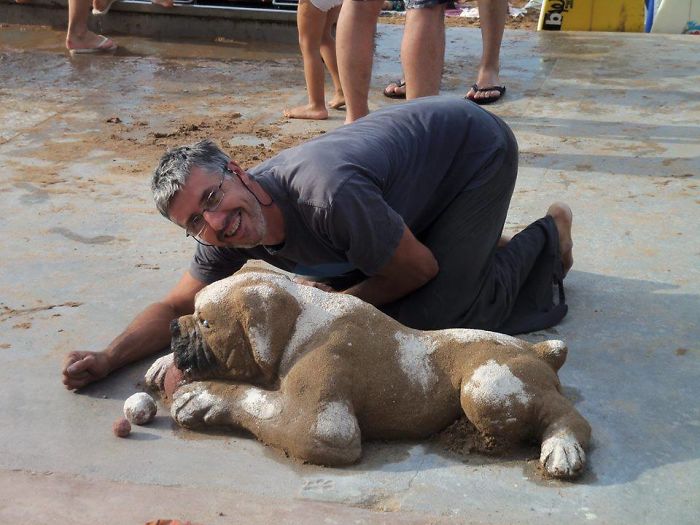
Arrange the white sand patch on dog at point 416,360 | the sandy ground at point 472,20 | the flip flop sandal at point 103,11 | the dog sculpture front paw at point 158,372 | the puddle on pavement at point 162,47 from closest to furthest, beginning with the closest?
the white sand patch on dog at point 416,360 → the dog sculpture front paw at point 158,372 → the puddle on pavement at point 162,47 → the flip flop sandal at point 103,11 → the sandy ground at point 472,20

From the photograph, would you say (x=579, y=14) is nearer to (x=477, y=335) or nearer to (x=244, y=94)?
(x=244, y=94)

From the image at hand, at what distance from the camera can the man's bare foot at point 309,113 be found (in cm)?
568

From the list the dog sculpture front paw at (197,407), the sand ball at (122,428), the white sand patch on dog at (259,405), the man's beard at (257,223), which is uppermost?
the man's beard at (257,223)

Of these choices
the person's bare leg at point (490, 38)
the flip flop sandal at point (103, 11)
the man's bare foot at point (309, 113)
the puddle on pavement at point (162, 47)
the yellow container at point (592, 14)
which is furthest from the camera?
the yellow container at point (592, 14)

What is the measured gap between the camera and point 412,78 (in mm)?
4637

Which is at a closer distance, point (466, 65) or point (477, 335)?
point (477, 335)

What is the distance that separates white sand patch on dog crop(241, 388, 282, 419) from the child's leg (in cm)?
323

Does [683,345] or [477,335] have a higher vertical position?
[477,335]

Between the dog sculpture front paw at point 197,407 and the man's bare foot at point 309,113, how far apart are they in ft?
10.3

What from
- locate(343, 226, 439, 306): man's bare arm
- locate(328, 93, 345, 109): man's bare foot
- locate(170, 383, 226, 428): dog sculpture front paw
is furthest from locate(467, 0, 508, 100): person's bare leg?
locate(170, 383, 226, 428): dog sculpture front paw

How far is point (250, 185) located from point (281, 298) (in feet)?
1.29

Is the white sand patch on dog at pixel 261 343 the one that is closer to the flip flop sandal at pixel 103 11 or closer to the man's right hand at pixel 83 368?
the man's right hand at pixel 83 368

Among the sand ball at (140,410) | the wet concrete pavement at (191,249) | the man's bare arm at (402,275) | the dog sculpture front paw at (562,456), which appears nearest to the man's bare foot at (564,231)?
the wet concrete pavement at (191,249)

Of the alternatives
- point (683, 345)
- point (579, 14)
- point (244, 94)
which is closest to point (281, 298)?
point (683, 345)
